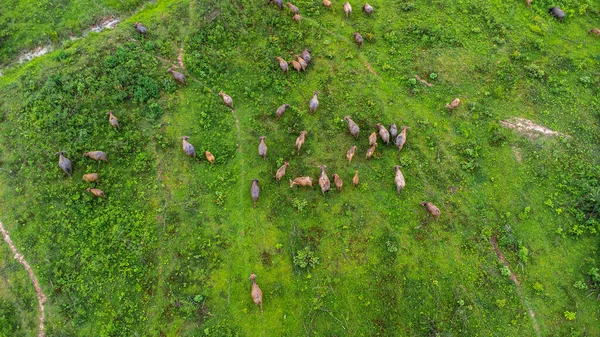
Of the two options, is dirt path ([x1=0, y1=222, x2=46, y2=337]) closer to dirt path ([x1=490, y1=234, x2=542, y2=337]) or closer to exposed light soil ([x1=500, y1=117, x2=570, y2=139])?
dirt path ([x1=490, y1=234, x2=542, y2=337])

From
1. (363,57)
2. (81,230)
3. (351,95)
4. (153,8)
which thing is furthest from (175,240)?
(153,8)

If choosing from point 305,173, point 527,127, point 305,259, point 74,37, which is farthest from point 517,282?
point 74,37

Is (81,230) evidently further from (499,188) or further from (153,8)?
(499,188)

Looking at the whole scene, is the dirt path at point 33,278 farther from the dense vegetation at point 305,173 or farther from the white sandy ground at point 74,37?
the white sandy ground at point 74,37

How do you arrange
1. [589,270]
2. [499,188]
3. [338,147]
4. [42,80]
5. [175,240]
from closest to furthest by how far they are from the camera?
[589,270]
[175,240]
[499,188]
[338,147]
[42,80]

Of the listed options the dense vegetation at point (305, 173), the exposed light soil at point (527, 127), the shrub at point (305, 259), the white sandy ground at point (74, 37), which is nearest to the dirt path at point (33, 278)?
the dense vegetation at point (305, 173)

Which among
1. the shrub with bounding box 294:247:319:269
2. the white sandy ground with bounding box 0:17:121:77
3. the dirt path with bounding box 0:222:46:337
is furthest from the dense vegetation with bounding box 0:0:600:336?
the white sandy ground with bounding box 0:17:121:77

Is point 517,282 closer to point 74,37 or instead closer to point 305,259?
point 305,259

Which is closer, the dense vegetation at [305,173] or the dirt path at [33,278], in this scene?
the dirt path at [33,278]
